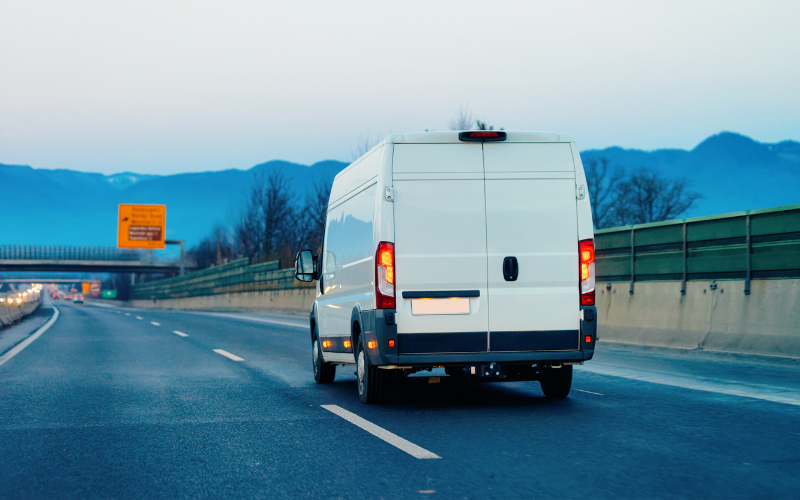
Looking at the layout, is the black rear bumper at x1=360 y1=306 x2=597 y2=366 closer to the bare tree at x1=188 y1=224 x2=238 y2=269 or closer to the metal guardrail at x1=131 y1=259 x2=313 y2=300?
the metal guardrail at x1=131 y1=259 x2=313 y2=300

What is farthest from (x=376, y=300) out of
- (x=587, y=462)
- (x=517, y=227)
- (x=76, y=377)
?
(x=76, y=377)

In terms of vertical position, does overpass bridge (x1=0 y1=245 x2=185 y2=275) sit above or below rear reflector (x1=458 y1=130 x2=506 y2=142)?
above

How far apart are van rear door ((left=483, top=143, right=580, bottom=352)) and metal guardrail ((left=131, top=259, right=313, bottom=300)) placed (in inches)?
1236

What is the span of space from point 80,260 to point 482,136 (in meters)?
92.0

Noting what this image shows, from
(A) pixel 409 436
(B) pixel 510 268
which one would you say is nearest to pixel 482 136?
(B) pixel 510 268

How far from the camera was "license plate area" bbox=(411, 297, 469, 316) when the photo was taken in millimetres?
7727

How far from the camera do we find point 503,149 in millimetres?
8023

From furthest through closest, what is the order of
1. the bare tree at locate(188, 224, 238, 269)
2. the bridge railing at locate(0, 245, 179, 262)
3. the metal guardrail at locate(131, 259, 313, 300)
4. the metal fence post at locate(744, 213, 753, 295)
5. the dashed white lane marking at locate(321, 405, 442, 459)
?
the bare tree at locate(188, 224, 238, 269) → the bridge railing at locate(0, 245, 179, 262) → the metal guardrail at locate(131, 259, 313, 300) → the metal fence post at locate(744, 213, 753, 295) → the dashed white lane marking at locate(321, 405, 442, 459)

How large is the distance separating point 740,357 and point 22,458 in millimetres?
9392

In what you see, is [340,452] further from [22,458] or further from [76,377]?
[76,377]

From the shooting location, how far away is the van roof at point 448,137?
7.94 m

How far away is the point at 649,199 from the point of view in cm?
8425

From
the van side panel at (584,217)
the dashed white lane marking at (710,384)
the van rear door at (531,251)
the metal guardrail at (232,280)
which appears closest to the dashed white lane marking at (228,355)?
the dashed white lane marking at (710,384)

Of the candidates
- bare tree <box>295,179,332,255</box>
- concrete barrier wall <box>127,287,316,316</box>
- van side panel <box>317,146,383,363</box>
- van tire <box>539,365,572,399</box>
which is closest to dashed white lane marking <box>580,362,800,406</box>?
van tire <box>539,365,572,399</box>
